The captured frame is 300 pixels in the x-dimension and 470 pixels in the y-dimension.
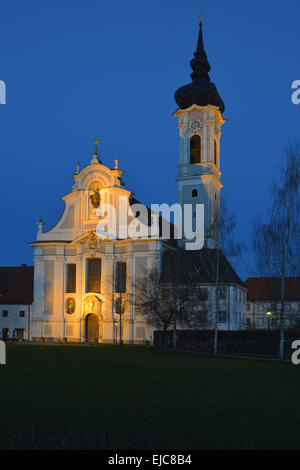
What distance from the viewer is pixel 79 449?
8.86 meters

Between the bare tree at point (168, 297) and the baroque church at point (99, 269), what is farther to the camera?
the baroque church at point (99, 269)

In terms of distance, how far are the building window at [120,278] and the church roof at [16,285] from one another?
15331mm

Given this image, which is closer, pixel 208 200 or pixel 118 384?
pixel 118 384

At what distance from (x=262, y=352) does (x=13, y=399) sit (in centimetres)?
3024

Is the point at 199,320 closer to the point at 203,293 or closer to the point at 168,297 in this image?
the point at 203,293

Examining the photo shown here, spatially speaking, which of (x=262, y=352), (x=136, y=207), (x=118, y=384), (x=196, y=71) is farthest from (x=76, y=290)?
(x=118, y=384)

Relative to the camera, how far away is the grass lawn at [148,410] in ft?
33.8

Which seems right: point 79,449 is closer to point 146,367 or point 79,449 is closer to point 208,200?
point 146,367

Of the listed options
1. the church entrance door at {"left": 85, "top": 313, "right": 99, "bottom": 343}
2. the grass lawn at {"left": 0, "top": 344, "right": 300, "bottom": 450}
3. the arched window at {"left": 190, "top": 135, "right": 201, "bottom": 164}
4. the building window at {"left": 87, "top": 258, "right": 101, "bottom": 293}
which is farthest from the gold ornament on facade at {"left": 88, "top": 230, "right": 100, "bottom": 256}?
the grass lawn at {"left": 0, "top": 344, "right": 300, "bottom": 450}

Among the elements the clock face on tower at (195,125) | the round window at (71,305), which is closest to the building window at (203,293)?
the round window at (71,305)

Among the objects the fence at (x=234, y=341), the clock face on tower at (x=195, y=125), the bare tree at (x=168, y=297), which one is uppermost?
the clock face on tower at (x=195, y=125)

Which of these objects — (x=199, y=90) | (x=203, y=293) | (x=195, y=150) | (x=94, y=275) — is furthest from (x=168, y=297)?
(x=199, y=90)

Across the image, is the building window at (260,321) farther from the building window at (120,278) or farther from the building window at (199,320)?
the building window at (120,278)
